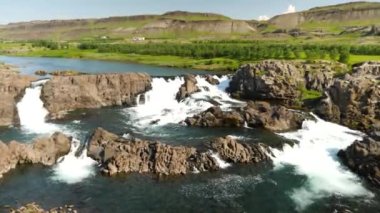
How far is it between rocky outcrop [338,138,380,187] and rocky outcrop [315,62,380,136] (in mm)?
13337

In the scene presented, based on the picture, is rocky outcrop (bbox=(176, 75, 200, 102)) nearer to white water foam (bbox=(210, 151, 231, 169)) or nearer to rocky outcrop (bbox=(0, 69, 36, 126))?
rocky outcrop (bbox=(0, 69, 36, 126))

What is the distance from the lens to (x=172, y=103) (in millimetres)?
75312

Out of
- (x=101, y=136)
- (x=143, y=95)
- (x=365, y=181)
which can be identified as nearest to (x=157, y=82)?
(x=143, y=95)

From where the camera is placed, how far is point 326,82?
79.5 m

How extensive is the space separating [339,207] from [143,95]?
45893 millimetres

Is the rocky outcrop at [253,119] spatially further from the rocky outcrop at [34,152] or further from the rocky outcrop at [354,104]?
the rocky outcrop at [34,152]

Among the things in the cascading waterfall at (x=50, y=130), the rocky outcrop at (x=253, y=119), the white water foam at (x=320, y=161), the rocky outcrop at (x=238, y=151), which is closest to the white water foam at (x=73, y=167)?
the cascading waterfall at (x=50, y=130)

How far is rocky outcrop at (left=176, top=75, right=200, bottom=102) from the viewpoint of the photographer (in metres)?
75.4

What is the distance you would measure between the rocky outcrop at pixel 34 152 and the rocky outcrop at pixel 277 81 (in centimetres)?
3937

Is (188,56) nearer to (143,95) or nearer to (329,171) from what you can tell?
(143,95)

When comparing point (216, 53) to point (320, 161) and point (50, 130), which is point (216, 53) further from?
point (320, 161)

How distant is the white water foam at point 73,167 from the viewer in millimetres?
42031

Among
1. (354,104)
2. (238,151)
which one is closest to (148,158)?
(238,151)

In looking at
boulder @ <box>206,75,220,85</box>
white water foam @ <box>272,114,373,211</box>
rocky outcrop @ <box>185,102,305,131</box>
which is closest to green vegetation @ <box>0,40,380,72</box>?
boulder @ <box>206,75,220,85</box>
